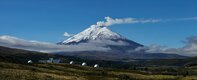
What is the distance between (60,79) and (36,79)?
10770mm

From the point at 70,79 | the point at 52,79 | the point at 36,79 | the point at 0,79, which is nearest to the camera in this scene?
the point at 0,79

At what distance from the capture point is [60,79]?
316ft

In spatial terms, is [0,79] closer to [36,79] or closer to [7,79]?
[7,79]

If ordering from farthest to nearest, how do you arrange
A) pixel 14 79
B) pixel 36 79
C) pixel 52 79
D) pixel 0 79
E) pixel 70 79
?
pixel 70 79 → pixel 52 79 → pixel 36 79 → pixel 14 79 → pixel 0 79

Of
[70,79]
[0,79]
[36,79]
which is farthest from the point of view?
[70,79]

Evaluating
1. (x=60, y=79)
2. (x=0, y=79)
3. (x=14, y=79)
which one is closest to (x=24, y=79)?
(x=14, y=79)

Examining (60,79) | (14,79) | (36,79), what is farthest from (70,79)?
(14,79)

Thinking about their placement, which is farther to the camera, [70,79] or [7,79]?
[70,79]

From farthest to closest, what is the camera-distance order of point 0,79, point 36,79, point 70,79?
point 70,79, point 36,79, point 0,79

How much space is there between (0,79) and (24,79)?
8.11 metres

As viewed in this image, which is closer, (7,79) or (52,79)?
(7,79)

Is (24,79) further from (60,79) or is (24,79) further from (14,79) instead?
(60,79)

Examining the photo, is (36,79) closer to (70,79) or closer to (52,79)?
(52,79)

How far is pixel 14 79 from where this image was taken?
78625mm
